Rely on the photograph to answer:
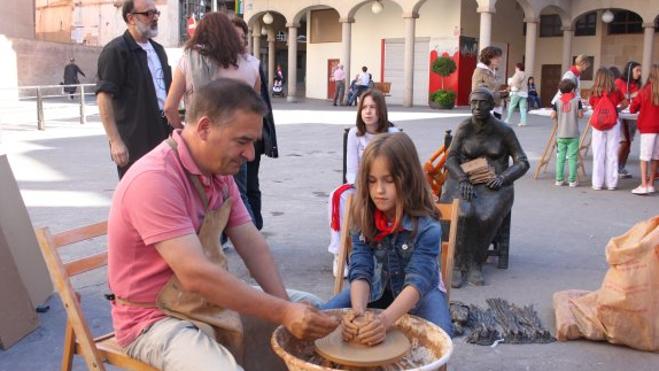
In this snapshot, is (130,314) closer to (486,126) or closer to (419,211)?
(419,211)

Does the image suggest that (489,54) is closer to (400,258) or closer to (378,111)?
(378,111)

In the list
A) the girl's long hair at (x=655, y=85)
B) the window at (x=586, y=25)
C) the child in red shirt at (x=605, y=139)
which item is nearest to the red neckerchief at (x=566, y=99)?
the child in red shirt at (x=605, y=139)

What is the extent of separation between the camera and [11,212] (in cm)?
439

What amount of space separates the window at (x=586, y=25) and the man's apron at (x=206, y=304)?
29774mm

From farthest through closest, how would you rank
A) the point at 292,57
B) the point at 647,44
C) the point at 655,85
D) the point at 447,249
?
1. the point at 292,57
2. the point at 647,44
3. the point at 655,85
4. the point at 447,249

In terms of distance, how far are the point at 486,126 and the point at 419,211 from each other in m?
2.63

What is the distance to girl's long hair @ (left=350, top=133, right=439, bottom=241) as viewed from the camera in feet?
9.93

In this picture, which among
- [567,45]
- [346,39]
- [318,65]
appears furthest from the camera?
[318,65]

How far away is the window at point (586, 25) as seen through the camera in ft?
97.2

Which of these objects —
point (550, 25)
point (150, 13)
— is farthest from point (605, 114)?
point (550, 25)

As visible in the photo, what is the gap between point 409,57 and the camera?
2706 centimetres

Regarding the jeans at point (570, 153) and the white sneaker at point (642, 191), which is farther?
the jeans at point (570, 153)

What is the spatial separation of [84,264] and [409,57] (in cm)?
2506

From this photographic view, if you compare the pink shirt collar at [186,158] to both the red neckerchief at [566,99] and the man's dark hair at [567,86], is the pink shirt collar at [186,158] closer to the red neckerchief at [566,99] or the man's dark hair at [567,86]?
the red neckerchief at [566,99]
